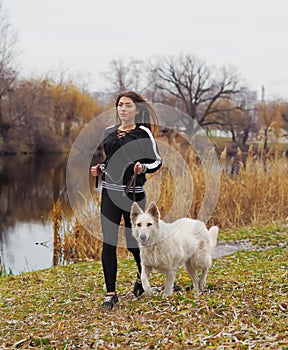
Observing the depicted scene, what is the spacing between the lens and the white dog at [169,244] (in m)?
4.27

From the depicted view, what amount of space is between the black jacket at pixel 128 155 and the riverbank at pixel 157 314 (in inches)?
48.9

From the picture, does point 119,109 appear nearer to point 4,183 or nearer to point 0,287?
point 0,287

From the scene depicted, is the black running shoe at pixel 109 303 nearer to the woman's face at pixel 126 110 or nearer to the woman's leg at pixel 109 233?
the woman's leg at pixel 109 233

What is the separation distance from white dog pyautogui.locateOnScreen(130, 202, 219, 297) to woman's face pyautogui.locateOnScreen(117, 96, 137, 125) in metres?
0.92

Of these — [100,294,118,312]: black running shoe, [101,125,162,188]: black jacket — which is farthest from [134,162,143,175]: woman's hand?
[100,294,118,312]: black running shoe

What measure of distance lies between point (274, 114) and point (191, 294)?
31.5 m

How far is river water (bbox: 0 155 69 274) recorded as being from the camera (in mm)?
10766

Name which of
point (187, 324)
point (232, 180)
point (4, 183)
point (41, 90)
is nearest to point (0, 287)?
point (187, 324)

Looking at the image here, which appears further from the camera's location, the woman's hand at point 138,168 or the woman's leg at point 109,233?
the woman's leg at point 109,233

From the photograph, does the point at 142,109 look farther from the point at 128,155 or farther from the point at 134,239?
the point at 134,239

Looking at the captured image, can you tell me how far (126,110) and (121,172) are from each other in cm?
62

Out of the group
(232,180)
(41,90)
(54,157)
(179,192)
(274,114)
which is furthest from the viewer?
(41,90)

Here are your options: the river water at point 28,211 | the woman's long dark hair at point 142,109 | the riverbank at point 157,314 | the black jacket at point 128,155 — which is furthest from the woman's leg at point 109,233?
the river water at point 28,211

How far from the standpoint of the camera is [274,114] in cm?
3453
